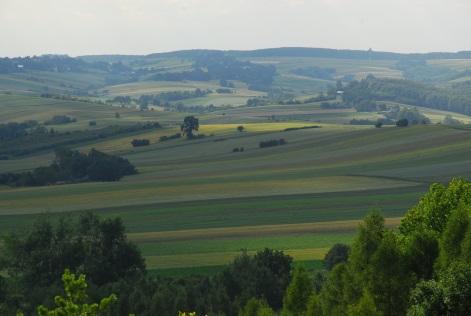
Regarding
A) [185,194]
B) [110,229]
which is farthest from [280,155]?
[110,229]

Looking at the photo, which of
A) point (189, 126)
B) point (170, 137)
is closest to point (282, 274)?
point (170, 137)

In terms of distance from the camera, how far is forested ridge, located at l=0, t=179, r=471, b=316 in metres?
41.3

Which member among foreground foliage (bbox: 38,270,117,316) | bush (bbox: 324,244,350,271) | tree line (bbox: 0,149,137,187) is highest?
foreground foliage (bbox: 38,270,117,316)

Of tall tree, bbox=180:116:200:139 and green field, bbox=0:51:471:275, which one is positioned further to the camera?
tall tree, bbox=180:116:200:139

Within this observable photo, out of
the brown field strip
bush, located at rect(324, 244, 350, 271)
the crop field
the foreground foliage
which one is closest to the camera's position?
the foreground foliage

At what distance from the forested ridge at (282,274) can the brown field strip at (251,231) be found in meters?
8.96

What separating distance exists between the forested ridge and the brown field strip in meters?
8.96

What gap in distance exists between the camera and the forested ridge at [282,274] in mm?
41281

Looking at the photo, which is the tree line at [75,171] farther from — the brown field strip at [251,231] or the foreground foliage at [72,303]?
the foreground foliage at [72,303]

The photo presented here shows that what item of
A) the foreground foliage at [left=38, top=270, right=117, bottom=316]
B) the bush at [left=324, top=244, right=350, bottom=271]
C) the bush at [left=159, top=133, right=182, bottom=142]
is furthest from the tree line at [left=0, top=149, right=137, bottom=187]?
the foreground foliage at [left=38, top=270, right=117, bottom=316]

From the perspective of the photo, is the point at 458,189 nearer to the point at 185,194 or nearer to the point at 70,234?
the point at 70,234

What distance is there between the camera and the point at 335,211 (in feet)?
322

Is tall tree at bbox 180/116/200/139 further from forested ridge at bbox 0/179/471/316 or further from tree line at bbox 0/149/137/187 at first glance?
forested ridge at bbox 0/179/471/316

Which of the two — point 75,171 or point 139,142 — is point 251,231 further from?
point 139,142
